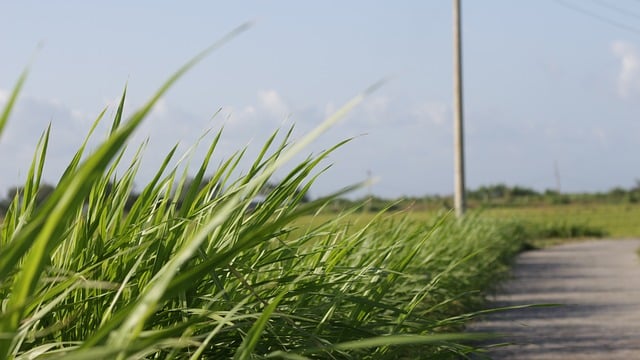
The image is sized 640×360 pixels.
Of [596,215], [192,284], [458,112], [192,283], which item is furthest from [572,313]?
[596,215]

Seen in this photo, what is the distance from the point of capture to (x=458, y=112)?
1877cm

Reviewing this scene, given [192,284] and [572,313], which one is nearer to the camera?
[192,284]

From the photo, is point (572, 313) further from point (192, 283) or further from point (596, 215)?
point (596, 215)

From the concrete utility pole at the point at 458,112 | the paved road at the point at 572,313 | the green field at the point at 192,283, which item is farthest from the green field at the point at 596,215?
the green field at the point at 192,283

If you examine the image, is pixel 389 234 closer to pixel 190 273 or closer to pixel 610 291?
pixel 190 273

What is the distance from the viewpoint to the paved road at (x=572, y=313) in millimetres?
6965

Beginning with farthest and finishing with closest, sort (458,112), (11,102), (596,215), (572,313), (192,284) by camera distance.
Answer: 1. (596,215)
2. (458,112)
3. (572,313)
4. (192,284)
5. (11,102)

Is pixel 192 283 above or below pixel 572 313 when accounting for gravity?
above

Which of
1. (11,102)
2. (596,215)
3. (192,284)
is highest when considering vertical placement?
(11,102)

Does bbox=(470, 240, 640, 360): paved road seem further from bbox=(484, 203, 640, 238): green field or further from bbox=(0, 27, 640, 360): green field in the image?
bbox=(484, 203, 640, 238): green field

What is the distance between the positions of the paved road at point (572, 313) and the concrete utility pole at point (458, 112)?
1.80m

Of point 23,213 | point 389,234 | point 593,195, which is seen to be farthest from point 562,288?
point 593,195

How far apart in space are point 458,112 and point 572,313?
31.7 feet

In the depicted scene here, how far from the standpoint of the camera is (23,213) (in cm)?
281
